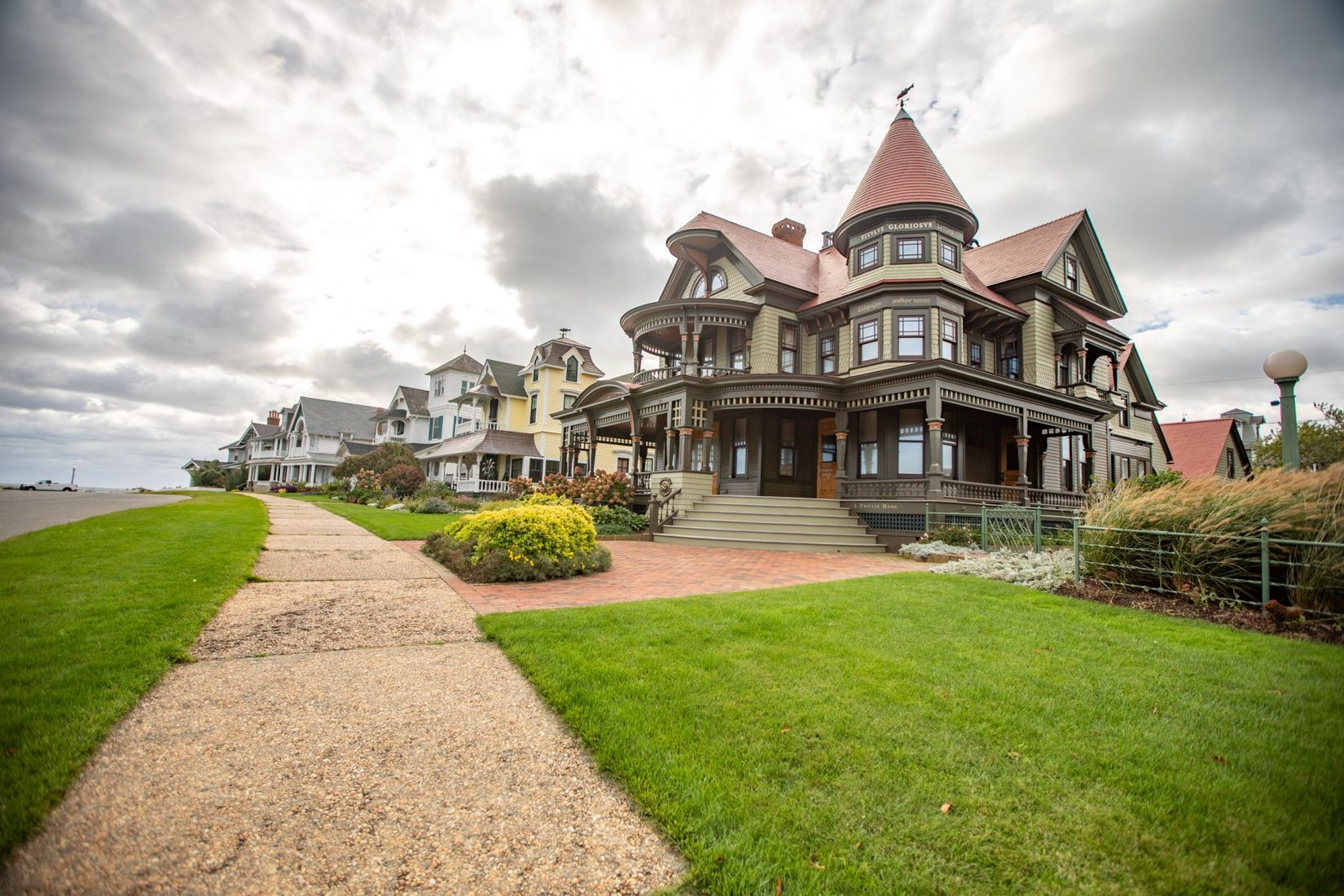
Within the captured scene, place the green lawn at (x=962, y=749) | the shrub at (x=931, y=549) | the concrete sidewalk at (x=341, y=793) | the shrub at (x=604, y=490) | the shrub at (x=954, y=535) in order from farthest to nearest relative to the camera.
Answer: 1. the shrub at (x=604, y=490)
2. the shrub at (x=954, y=535)
3. the shrub at (x=931, y=549)
4. the green lawn at (x=962, y=749)
5. the concrete sidewalk at (x=341, y=793)

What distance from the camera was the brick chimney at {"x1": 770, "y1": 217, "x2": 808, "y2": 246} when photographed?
26.9 metres

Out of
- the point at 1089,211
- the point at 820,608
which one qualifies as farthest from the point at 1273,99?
the point at 1089,211

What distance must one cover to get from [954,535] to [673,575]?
787cm

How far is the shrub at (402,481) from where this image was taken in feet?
102

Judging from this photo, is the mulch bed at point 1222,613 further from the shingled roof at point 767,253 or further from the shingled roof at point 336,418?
the shingled roof at point 336,418

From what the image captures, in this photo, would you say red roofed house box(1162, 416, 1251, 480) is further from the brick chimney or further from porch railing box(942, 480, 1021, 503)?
the brick chimney

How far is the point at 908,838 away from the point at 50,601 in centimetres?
726

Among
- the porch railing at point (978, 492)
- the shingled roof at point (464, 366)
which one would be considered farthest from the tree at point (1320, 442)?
the shingled roof at point (464, 366)

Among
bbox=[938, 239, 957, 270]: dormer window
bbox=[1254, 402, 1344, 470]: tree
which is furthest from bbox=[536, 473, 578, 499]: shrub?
bbox=[1254, 402, 1344, 470]: tree

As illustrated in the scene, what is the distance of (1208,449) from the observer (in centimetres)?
3062

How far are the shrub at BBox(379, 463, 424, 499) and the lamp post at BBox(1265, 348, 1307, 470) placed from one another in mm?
31948

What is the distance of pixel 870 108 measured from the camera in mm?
22719

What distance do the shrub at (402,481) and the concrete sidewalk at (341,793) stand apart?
28002 millimetres

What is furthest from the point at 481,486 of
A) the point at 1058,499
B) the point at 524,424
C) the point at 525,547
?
the point at 1058,499
